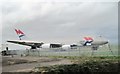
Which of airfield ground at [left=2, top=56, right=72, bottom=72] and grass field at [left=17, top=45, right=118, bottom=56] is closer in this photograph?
airfield ground at [left=2, top=56, right=72, bottom=72]

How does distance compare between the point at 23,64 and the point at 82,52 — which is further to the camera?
the point at 82,52

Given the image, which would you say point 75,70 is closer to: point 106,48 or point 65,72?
point 65,72

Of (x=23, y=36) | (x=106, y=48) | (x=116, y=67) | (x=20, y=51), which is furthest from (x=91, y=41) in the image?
(x=116, y=67)

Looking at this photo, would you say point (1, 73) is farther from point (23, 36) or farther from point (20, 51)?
point (23, 36)

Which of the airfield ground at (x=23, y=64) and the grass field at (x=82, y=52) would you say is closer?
the airfield ground at (x=23, y=64)

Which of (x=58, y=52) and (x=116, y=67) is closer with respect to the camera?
(x=116, y=67)

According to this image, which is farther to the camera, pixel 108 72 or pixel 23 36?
pixel 23 36

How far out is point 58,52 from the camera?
3027 cm

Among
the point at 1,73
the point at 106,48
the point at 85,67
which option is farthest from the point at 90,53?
the point at 1,73

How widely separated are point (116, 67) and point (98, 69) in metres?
1.63

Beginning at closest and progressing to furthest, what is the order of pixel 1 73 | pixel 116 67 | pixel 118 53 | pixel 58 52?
pixel 1 73, pixel 116 67, pixel 118 53, pixel 58 52

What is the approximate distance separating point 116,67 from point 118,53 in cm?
811

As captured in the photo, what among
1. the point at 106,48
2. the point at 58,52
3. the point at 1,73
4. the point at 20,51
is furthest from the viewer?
the point at 20,51

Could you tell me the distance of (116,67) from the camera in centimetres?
1471
